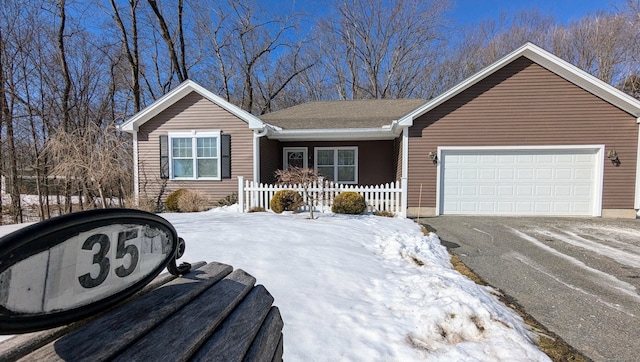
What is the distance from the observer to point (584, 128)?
8492 mm

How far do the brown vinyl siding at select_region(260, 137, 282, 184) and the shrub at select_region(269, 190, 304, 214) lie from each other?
2083 millimetres

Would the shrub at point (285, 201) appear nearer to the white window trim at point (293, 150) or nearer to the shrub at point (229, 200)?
the shrub at point (229, 200)

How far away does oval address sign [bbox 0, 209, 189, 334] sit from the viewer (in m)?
0.81

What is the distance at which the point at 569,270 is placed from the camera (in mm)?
4309

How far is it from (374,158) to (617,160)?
7.21 m

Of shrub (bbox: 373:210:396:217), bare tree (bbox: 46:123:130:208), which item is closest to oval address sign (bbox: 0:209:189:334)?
shrub (bbox: 373:210:396:217)

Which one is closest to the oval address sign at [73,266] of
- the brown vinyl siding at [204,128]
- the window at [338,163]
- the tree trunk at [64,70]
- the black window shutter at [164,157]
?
the brown vinyl siding at [204,128]

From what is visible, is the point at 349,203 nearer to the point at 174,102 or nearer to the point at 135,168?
the point at 174,102

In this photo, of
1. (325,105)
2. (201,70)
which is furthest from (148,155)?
(201,70)

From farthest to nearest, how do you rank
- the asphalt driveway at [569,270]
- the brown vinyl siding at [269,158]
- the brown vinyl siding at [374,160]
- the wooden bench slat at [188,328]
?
the brown vinyl siding at [374,160] < the brown vinyl siding at [269,158] < the asphalt driveway at [569,270] < the wooden bench slat at [188,328]

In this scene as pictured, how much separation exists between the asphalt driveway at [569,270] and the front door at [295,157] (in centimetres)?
584

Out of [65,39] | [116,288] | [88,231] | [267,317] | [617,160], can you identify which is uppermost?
[65,39]

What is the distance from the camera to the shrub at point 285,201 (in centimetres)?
831

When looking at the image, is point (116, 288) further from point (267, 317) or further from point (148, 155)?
point (148, 155)
